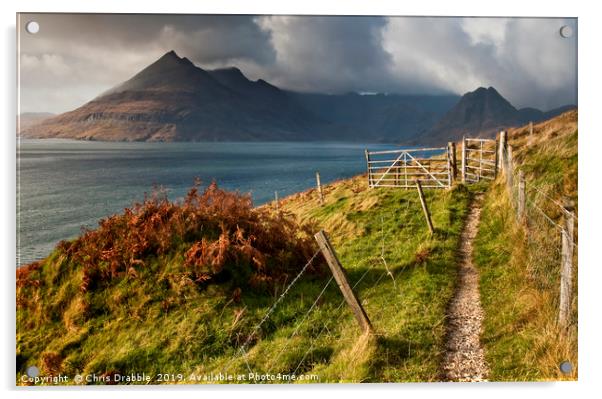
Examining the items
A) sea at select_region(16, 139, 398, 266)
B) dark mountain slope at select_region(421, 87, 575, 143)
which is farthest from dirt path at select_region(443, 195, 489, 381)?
sea at select_region(16, 139, 398, 266)

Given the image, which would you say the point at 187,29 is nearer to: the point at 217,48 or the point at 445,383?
the point at 217,48

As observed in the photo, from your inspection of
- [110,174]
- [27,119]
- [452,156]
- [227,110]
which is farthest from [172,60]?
[452,156]

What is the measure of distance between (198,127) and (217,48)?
230cm

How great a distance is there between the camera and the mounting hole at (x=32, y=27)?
7.35m

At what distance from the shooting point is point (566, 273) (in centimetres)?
620

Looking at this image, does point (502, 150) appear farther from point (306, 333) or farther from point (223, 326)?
point (223, 326)

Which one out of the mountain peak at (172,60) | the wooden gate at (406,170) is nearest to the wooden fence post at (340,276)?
the mountain peak at (172,60)

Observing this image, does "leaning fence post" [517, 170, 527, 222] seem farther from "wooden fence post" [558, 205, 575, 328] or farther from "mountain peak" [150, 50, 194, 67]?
"mountain peak" [150, 50, 194, 67]

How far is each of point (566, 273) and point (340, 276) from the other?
305 centimetres

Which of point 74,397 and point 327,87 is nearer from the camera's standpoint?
point 74,397

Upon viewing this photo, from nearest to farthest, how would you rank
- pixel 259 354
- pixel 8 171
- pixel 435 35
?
pixel 259 354
pixel 8 171
pixel 435 35

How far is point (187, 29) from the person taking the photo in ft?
26.1

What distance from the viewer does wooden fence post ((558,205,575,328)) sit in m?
5.98
